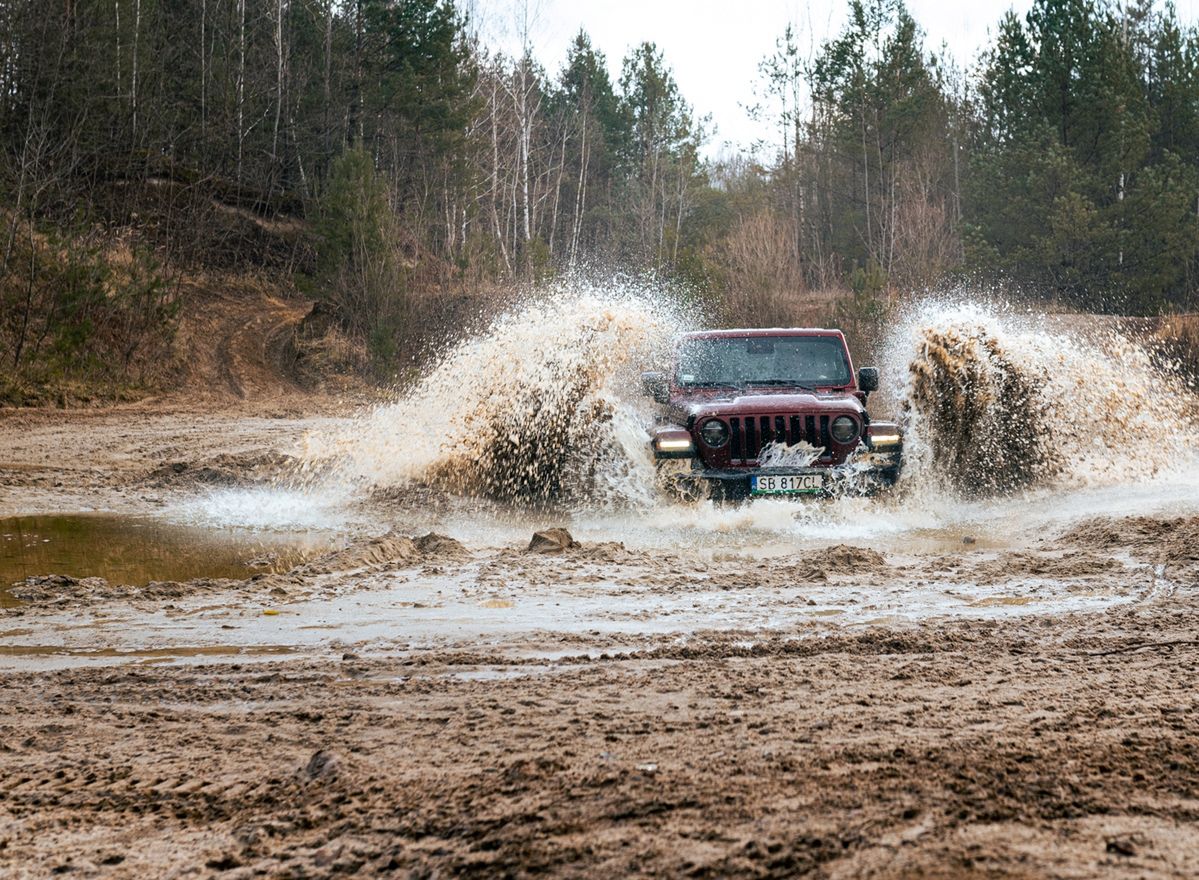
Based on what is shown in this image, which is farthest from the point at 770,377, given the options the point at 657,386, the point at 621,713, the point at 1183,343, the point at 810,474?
the point at 1183,343

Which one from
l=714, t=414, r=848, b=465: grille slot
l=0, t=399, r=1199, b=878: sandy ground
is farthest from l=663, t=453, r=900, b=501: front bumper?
l=0, t=399, r=1199, b=878: sandy ground

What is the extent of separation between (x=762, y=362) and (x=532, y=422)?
6.90 ft

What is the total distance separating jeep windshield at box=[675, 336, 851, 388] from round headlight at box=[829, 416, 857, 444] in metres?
1.13

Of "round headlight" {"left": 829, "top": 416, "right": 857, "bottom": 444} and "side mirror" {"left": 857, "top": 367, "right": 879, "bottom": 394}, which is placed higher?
"side mirror" {"left": 857, "top": 367, "right": 879, "bottom": 394}

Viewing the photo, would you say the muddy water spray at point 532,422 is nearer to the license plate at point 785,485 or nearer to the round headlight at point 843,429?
the license plate at point 785,485

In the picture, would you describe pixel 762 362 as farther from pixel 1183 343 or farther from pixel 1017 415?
pixel 1183 343

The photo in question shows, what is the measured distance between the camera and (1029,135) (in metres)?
34.5

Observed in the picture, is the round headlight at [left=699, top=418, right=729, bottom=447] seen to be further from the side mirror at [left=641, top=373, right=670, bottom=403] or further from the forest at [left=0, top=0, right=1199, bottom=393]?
the forest at [left=0, top=0, right=1199, bottom=393]

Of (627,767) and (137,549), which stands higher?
(627,767)

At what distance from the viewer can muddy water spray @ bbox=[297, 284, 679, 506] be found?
9547 millimetres

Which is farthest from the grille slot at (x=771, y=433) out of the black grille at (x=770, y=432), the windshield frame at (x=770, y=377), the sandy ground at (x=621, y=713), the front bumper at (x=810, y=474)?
the sandy ground at (x=621, y=713)

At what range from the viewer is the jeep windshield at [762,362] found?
10.1 metres

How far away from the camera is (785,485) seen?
28.3 feet

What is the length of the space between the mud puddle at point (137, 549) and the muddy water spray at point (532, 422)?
199 cm
